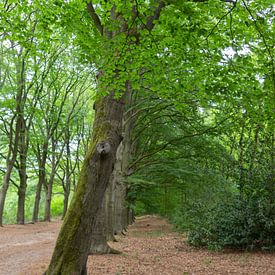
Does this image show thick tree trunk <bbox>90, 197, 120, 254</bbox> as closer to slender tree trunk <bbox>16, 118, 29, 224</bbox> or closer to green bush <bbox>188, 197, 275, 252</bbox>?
green bush <bbox>188, 197, 275, 252</bbox>

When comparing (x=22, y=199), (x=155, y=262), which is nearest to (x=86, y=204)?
(x=155, y=262)

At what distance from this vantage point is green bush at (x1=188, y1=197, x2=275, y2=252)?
11.2 meters

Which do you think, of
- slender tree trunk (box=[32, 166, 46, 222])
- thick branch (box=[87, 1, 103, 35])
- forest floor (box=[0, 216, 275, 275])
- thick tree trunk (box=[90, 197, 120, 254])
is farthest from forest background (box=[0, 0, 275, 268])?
thick tree trunk (box=[90, 197, 120, 254])

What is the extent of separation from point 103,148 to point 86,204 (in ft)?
3.49

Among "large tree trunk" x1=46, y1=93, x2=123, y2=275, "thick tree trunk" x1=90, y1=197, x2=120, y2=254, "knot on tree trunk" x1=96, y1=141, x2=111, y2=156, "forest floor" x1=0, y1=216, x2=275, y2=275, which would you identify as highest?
"knot on tree trunk" x1=96, y1=141, x2=111, y2=156

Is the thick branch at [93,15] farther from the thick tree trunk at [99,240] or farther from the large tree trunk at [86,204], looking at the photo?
the thick tree trunk at [99,240]

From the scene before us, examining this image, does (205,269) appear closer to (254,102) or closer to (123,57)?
(254,102)

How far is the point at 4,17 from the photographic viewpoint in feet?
26.9

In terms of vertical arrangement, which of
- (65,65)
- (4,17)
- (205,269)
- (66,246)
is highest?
(65,65)

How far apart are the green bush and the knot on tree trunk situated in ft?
22.8

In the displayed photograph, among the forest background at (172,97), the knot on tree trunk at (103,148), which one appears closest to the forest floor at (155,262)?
the forest background at (172,97)

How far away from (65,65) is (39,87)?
245cm

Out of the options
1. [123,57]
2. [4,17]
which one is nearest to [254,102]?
[123,57]

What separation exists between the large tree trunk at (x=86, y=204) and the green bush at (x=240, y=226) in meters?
6.75
